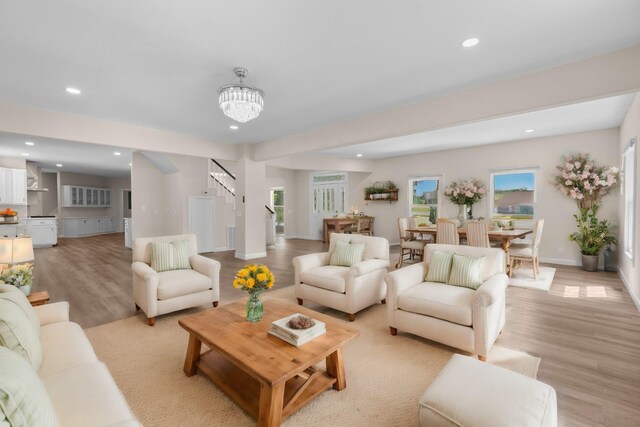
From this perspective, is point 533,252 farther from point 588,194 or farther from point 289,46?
point 289,46

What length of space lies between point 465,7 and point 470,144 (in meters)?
5.78

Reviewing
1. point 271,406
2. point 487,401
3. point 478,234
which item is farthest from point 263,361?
point 478,234

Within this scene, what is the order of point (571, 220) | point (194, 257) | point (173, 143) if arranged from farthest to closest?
point (571, 220) < point (173, 143) < point (194, 257)

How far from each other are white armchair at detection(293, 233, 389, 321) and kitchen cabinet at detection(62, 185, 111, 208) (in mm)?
11939

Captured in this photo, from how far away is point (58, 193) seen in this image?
447 inches

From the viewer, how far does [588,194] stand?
597 centimetres

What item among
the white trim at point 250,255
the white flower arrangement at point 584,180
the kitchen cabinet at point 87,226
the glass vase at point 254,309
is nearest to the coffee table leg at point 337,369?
the glass vase at point 254,309

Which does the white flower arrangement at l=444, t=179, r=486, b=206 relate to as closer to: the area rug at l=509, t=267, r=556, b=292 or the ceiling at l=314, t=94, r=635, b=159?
the ceiling at l=314, t=94, r=635, b=159

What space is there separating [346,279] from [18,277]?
3.00 metres

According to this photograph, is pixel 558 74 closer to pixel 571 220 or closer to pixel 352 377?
pixel 352 377

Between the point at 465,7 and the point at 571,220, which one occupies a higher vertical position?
the point at 465,7

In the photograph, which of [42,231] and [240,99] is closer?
[240,99]

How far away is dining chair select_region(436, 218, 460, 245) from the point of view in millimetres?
5414

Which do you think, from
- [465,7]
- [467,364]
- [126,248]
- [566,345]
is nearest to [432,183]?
[566,345]
